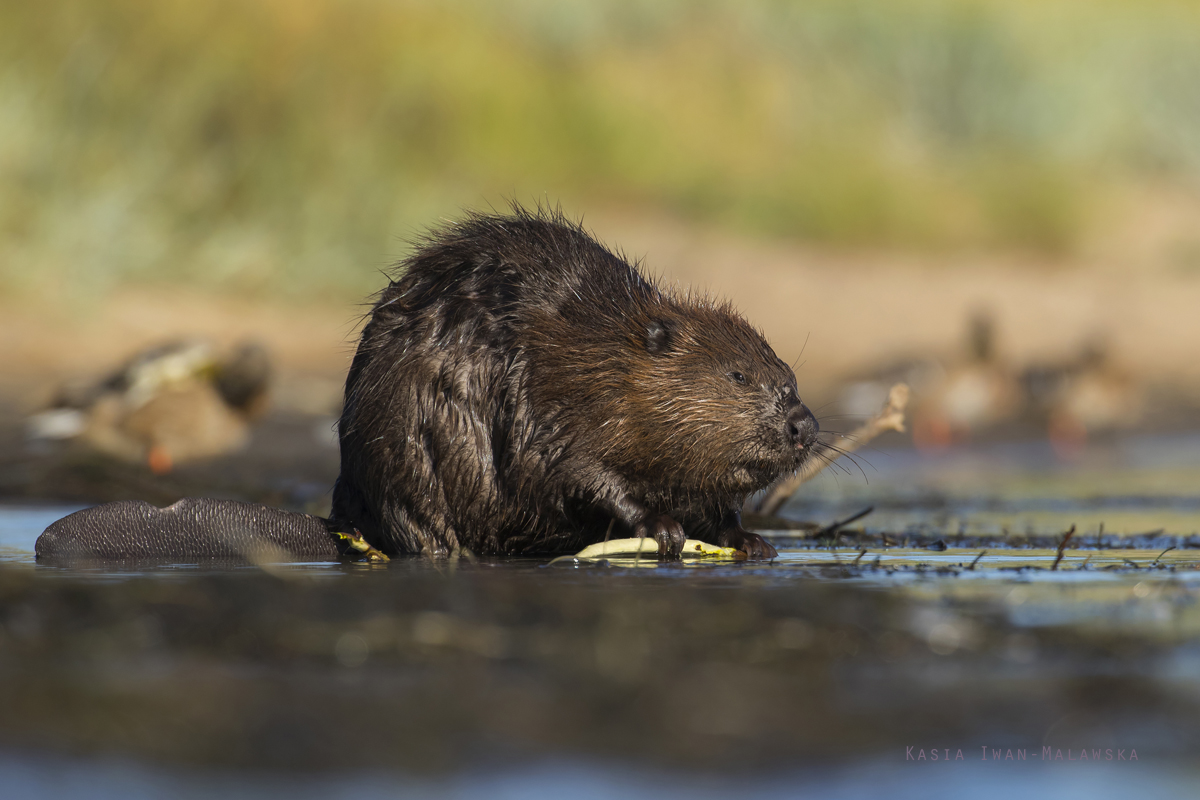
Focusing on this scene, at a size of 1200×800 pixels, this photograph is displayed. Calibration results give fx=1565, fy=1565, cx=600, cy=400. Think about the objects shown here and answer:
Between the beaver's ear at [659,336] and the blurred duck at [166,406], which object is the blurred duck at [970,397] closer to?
the blurred duck at [166,406]

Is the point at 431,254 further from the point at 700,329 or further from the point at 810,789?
the point at 810,789

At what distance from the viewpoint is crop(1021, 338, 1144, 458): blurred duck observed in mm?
12781

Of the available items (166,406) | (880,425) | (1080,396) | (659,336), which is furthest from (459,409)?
(1080,396)

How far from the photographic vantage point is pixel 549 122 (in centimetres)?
1684

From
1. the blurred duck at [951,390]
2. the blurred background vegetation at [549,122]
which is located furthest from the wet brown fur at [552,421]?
the blurred duck at [951,390]

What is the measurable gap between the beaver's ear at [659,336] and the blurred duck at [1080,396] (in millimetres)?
8456

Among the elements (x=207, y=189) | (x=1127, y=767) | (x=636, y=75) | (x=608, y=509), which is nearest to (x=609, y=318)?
(x=608, y=509)

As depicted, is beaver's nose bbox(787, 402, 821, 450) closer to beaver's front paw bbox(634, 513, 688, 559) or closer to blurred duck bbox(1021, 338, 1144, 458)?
beaver's front paw bbox(634, 513, 688, 559)

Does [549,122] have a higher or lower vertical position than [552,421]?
higher

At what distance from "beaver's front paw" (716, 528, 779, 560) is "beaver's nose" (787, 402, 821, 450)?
0.30m

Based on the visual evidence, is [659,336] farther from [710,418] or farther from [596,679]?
[596,679]

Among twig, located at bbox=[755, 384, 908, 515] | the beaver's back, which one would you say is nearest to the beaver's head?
the beaver's back

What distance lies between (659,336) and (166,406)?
470 cm

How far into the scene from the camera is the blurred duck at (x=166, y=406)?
8625mm
